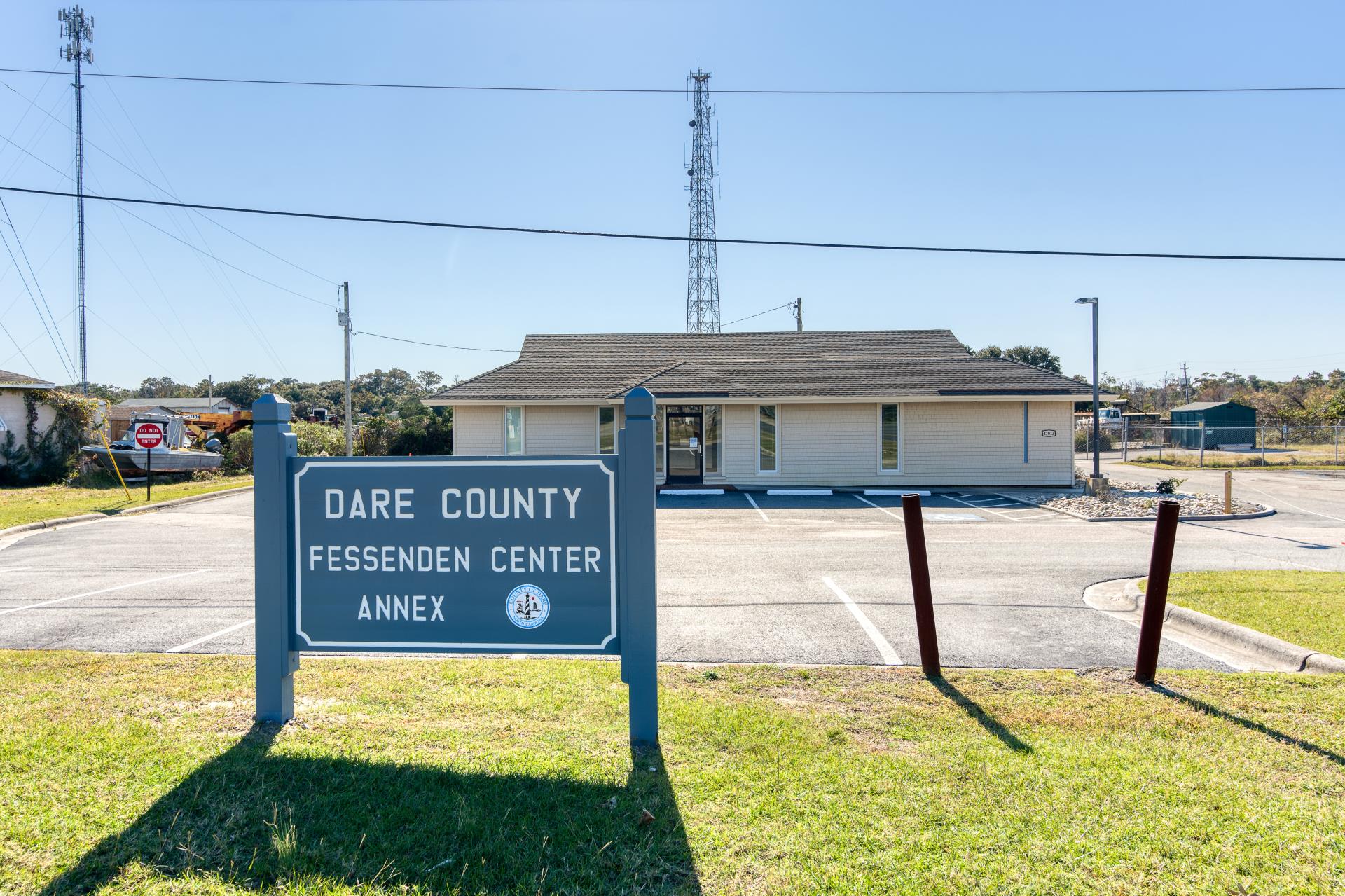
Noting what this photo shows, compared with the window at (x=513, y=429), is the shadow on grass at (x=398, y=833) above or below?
below

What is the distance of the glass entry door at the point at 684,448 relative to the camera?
2391cm

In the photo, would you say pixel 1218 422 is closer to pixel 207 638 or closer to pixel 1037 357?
pixel 1037 357

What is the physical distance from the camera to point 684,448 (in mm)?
24031

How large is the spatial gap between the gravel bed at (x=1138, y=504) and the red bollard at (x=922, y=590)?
1273 centimetres

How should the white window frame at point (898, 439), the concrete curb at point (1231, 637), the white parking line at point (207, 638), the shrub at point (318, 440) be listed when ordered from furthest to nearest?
the shrub at point (318, 440), the white window frame at point (898, 439), the white parking line at point (207, 638), the concrete curb at point (1231, 637)

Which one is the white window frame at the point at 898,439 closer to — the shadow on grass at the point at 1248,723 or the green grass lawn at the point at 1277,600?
the green grass lawn at the point at 1277,600

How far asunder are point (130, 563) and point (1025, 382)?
21986 millimetres

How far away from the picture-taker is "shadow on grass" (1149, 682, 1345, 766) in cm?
406

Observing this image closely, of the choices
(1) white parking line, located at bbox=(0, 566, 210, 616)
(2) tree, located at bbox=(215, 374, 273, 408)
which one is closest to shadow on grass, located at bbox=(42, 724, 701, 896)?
(1) white parking line, located at bbox=(0, 566, 210, 616)

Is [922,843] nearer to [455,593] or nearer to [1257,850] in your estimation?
[1257,850]

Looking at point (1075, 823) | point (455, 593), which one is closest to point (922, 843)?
point (1075, 823)

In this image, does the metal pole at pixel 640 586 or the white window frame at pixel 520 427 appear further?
the white window frame at pixel 520 427

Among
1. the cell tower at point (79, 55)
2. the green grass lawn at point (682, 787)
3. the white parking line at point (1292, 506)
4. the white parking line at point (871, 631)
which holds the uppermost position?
the cell tower at point (79, 55)

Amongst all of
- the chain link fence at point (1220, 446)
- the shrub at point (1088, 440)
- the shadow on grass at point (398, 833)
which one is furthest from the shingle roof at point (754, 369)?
the shrub at point (1088, 440)
